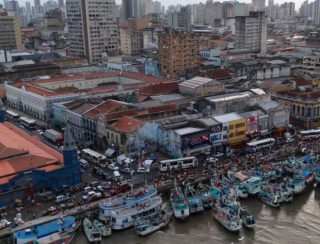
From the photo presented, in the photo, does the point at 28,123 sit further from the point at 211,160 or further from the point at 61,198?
the point at 211,160

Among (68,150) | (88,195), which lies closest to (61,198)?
(88,195)

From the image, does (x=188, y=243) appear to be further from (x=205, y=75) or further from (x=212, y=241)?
(x=205, y=75)

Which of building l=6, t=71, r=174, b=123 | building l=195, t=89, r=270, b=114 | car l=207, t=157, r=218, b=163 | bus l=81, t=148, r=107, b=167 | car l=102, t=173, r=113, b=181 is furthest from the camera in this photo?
building l=6, t=71, r=174, b=123

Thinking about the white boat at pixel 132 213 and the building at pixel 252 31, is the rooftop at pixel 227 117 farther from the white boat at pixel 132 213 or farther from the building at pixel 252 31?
the building at pixel 252 31

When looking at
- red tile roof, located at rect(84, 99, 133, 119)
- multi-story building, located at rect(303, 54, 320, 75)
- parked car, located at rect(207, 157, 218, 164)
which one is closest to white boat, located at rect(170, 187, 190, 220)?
parked car, located at rect(207, 157, 218, 164)

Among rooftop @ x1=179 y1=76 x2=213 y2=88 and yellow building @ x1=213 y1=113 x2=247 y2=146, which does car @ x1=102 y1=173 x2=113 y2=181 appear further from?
rooftop @ x1=179 y1=76 x2=213 y2=88

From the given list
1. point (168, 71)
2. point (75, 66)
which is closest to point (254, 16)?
point (168, 71)
